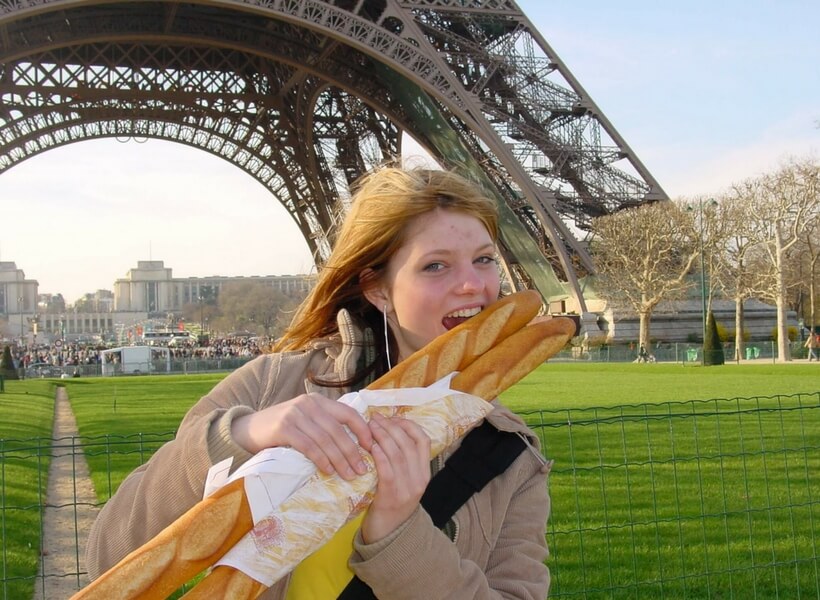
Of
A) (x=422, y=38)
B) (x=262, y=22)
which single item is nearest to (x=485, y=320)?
(x=422, y=38)

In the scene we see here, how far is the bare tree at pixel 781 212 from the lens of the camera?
3269 centimetres

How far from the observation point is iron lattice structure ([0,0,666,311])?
26.6 meters

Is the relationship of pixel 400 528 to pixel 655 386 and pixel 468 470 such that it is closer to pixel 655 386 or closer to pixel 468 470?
pixel 468 470

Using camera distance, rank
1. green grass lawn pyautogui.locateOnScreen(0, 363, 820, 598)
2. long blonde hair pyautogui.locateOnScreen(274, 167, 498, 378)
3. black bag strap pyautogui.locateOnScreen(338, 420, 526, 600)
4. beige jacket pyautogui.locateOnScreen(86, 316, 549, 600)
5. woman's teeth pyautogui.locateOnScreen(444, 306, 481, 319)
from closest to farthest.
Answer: beige jacket pyautogui.locateOnScreen(86, 316, 549, 600) < black bag strap pyautogui.locateOnScreen(338, 420, 526, 600) < woman's teeth pyautogui.locateOnScreen(444, 306, 481, 319) < long blonde hair pyautogui.locateOnScreen(274, 167, 498, 378) < green grass lawn pyautogui.locateOnScreen(0, 363, 820, 598)

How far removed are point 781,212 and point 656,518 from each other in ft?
102

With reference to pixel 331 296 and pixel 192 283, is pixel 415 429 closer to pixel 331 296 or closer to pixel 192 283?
pixel 331 296

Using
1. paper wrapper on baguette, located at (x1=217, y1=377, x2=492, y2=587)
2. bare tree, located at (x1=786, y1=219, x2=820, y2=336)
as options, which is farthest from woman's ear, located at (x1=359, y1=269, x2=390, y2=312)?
bare tree, located at (x1=786, y1=219, x2=820, y2=336)

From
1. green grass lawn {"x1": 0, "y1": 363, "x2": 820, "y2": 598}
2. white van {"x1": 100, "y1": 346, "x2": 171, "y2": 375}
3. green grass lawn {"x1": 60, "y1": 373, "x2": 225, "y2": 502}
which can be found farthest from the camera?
white van {"x1": 100, "y1": 346, "x2": 171, "y2": 375}

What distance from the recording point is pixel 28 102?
36.6m

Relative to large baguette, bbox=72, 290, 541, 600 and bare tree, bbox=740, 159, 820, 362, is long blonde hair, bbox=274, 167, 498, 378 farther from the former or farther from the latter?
bare tree, bbox=740, 159, 820, 362

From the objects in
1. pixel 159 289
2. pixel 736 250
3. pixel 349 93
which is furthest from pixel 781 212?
pixel 159 289

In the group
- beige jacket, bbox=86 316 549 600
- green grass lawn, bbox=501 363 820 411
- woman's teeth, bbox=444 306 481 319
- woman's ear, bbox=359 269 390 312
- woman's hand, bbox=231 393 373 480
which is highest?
woman's ear, bbox=359 269 390 312

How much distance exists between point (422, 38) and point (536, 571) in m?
25.6

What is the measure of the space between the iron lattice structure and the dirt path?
656 inches
